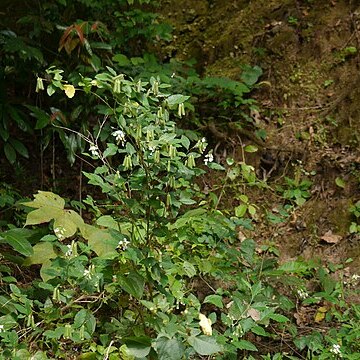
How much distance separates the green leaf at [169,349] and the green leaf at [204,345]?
0.04 m

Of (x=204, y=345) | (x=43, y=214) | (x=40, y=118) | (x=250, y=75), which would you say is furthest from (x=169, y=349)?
(x=250, y=75)

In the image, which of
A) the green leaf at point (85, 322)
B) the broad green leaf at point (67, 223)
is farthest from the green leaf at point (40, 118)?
the green leaf at point (85, 322)

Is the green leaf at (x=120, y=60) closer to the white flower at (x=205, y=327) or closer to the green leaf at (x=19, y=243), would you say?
the green leaf at (x=19, y=243)

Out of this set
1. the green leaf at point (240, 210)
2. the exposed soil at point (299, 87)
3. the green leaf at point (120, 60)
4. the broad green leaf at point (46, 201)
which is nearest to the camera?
the broad green leaf at point (46, 201)

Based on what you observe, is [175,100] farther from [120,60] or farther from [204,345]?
[120,60]

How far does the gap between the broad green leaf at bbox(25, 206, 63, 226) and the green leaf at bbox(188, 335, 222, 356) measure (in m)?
0.86

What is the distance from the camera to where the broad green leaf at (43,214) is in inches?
81.3

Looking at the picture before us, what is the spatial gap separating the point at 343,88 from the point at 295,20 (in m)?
0.70

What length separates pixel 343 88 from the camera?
3.58 meters

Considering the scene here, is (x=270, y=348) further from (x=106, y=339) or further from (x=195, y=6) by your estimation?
(x=195, y=6)

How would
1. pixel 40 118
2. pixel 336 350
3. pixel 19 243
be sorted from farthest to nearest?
pixel 40 118 < pixel 336 350 < pixel 19 243

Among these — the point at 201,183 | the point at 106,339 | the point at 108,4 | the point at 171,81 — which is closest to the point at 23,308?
the point at 106,339

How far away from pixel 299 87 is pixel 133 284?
247cm

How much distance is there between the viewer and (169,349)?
59.6 inches
